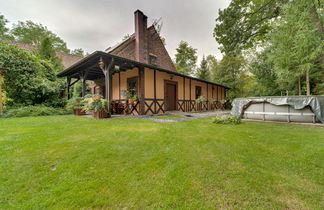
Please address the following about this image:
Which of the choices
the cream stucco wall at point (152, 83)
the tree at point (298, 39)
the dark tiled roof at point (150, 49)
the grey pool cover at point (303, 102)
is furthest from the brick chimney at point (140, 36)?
the tree at point (298, 39)

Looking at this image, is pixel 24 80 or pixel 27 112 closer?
pixel 27 112

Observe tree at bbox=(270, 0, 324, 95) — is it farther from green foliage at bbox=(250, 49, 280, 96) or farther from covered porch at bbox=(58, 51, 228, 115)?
covered porch at bbox=(58, 51, 228, 115)

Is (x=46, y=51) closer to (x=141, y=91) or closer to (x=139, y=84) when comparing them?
(x=139, y=84)

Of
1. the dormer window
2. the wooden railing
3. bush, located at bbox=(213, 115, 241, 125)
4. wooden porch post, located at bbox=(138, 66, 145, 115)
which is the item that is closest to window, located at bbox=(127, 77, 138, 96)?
the wooden railing

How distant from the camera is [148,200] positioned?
105 centimetres

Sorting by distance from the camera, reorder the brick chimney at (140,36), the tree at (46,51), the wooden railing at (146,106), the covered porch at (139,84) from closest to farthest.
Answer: the covered porch at (139,84) → the wooden railing at (146,106) → the brick chimney at (140,36) → the tree at (46,51)

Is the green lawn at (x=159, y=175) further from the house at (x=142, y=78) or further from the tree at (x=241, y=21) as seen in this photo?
the tree at (x=241, y=21)

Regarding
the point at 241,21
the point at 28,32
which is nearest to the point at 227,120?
the point at 241,21

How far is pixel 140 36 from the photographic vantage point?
9.91 meters

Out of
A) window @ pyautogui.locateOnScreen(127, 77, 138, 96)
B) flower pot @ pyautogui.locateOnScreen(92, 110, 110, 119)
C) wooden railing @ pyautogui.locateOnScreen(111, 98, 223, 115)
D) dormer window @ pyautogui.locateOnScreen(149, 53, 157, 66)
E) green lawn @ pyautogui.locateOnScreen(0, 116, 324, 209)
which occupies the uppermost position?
dormer window @ pyautogui.locateOnScreen(149, 53, 157, 66)

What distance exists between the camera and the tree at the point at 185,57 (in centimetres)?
2050

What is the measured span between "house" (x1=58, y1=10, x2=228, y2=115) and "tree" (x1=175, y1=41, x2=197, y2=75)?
331 inches

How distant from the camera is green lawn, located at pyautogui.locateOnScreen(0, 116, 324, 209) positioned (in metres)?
1.04

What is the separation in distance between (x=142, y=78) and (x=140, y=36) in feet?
16.6
